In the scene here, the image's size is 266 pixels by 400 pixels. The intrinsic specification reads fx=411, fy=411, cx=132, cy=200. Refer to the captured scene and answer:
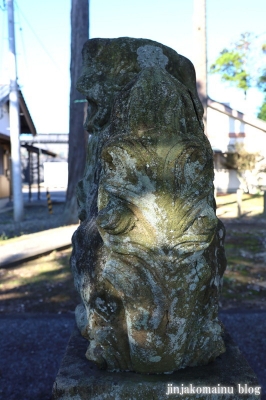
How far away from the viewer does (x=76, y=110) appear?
398 inches

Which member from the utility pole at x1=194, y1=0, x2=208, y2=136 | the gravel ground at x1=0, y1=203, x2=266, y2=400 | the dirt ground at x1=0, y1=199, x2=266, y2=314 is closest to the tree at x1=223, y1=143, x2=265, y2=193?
the utility pole at x1=194, y1=0, x2=208, y2=136

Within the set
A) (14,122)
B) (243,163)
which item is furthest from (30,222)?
(243,163)

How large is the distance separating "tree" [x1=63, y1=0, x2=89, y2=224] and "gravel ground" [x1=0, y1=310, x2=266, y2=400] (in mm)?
6112

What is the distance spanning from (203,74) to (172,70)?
9110mm

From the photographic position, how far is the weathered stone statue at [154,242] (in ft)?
5.78

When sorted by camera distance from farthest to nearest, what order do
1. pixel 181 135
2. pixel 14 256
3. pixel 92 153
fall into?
1. pixel 14 256
2. pixel 92 153
3. pixel 181 135

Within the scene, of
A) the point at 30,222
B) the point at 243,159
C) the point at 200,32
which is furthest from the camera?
the point at 243,159

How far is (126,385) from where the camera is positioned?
5.86 feet

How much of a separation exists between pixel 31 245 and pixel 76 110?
388cm

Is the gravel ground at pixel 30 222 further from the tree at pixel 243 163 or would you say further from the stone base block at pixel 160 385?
the tree at pixel 243 163

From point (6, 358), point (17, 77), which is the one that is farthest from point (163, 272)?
point (17, 77)

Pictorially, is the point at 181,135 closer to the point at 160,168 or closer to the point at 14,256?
the point at 160,168

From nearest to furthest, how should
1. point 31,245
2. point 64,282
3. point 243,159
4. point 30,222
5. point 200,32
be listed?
point 64,282
point 31,245
point 200,32
point 30,222
point 243,159

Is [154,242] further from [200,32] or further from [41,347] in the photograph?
[200,32]
